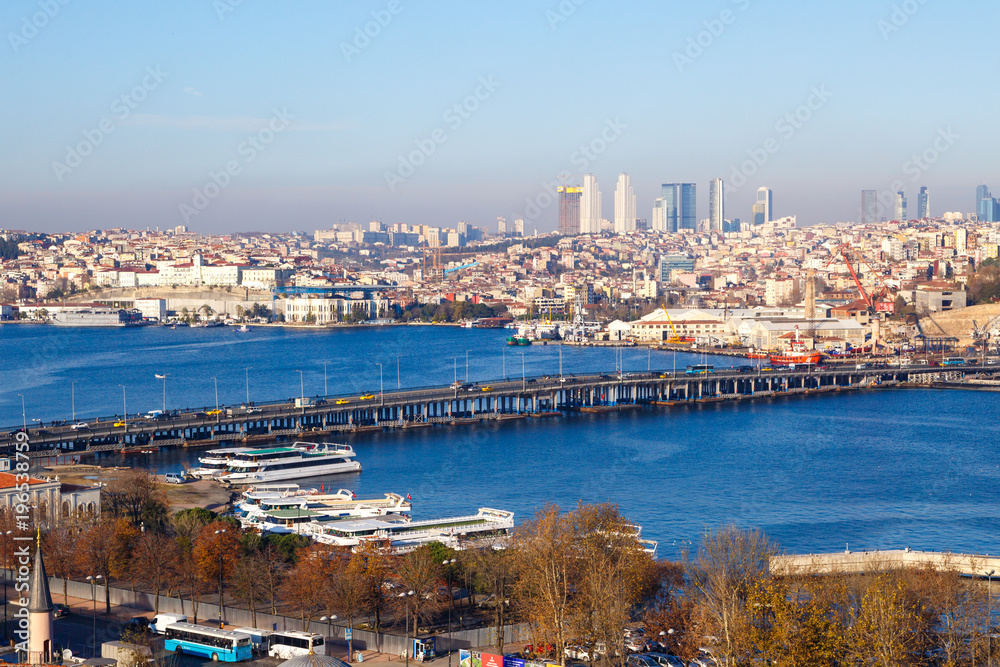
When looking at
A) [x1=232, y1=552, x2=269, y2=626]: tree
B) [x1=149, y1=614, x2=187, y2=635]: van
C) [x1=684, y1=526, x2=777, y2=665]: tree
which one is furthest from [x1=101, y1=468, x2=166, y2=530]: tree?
[x1=684, y1=526, x2=777, y2=665]: tree

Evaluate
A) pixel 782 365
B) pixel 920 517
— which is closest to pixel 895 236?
pixel 782 365

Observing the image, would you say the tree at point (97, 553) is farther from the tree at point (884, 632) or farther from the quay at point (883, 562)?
the tree at point (884, 632)

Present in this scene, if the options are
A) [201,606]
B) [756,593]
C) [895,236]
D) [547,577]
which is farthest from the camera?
[895,236]

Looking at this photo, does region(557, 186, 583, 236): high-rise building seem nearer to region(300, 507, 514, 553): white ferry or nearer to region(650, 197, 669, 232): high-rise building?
region(650, 197, 669, 232): high-rise building

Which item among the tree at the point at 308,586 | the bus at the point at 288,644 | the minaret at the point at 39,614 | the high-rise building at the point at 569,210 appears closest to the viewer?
the minaret at the point at 39,614

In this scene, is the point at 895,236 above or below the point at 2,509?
above

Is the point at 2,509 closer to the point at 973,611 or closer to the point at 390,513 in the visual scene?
the point at 390,513

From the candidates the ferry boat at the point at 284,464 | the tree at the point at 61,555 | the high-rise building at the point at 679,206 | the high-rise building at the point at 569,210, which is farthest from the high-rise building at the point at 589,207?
the tree at the point at 61,555
